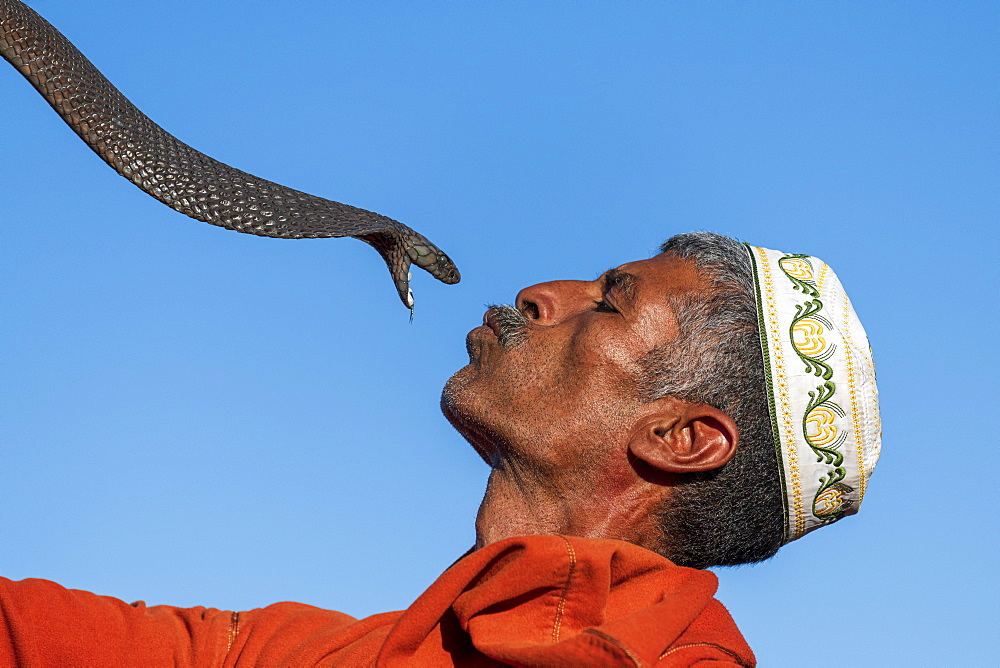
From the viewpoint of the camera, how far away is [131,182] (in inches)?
137

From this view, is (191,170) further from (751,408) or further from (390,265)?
(751,408)

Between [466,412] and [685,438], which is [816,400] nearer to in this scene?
[685,438]

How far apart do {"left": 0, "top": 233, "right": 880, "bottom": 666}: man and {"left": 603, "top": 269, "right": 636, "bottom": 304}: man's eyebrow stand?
0.03 ft

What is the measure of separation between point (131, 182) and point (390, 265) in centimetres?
84

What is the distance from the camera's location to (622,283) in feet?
14.2

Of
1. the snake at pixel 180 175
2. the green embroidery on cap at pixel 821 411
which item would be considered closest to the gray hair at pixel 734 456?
the green embroidery on cap at pixel 821 411

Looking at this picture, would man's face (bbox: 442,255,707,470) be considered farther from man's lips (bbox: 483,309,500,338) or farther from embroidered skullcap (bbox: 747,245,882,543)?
embroidered skullcap (bbox: 747,245,882,543)

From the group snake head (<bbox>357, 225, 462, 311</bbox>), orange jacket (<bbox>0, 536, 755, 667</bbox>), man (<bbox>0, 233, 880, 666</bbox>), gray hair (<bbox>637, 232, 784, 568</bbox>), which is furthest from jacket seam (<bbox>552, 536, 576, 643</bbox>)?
gray hair (<bbox>637, 232, 784, 568</bbox>)

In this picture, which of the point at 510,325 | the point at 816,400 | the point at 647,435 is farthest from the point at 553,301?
the point at 816,400

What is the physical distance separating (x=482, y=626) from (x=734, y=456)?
1350mm

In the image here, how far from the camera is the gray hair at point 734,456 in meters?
4.09

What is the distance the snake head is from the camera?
3.47 m

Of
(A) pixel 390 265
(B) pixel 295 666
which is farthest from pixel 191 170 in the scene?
(B) pixel 295 666

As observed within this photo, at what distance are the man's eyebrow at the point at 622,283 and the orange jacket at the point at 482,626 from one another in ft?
3.92
